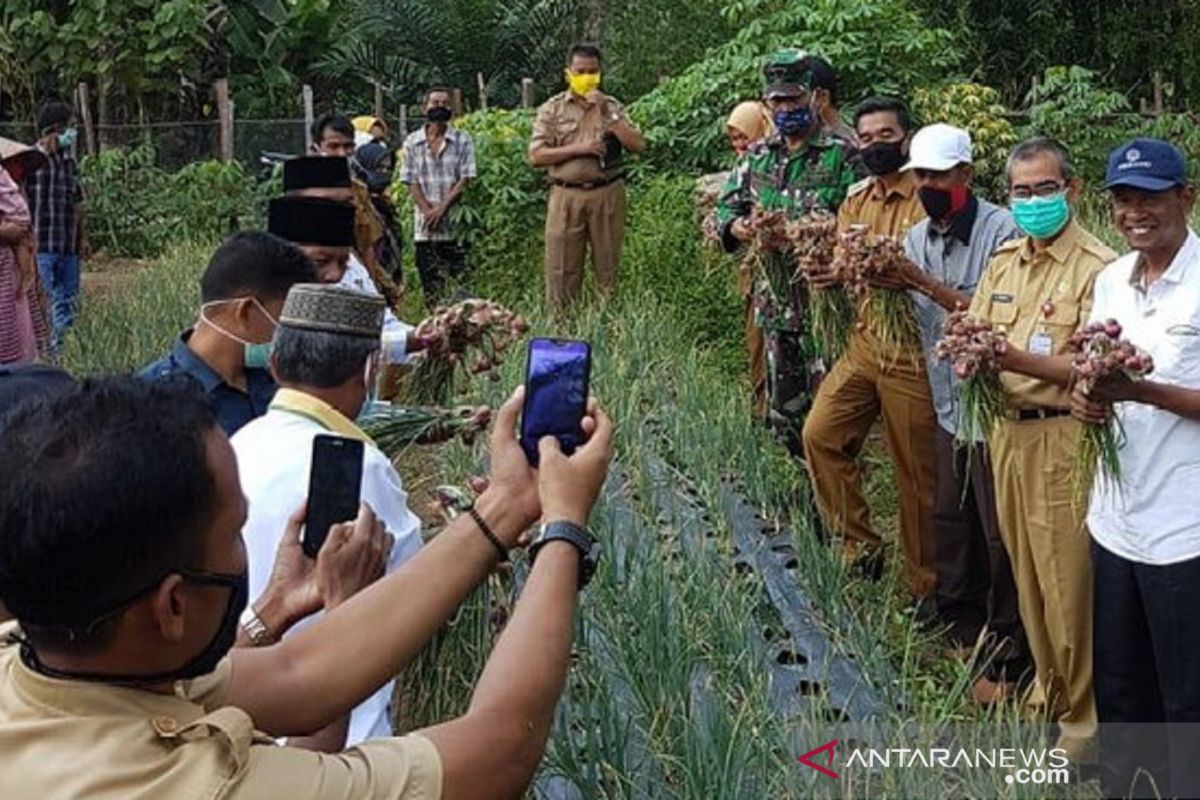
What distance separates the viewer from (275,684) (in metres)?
1.77

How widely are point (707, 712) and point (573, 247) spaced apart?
590cm

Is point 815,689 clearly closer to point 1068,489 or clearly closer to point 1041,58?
point 1068,489

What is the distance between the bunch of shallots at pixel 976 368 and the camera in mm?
3430

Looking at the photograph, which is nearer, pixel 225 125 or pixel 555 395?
pixel 555 395

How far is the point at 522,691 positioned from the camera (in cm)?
158

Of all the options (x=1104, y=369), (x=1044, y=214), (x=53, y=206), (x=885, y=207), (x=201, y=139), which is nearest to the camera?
(x=1104, y=369)

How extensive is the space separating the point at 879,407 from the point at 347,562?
10.5 ft

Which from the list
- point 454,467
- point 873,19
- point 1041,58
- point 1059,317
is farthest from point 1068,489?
point 1041,58

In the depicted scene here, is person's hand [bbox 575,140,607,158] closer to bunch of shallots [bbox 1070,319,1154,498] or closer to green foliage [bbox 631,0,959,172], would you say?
green foliage [bbox 631,0,959,172]

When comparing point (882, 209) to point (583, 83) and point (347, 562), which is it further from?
point (583, 83)

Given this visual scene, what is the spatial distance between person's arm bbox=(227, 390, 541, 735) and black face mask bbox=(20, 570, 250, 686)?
0.19 meters

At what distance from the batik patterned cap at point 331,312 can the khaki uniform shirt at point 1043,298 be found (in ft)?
5.51

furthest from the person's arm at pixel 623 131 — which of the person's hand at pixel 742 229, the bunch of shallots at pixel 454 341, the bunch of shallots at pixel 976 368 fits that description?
the bunch of shallots at pixel 976 368

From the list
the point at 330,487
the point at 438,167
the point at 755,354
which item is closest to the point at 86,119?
the point at 438,167
